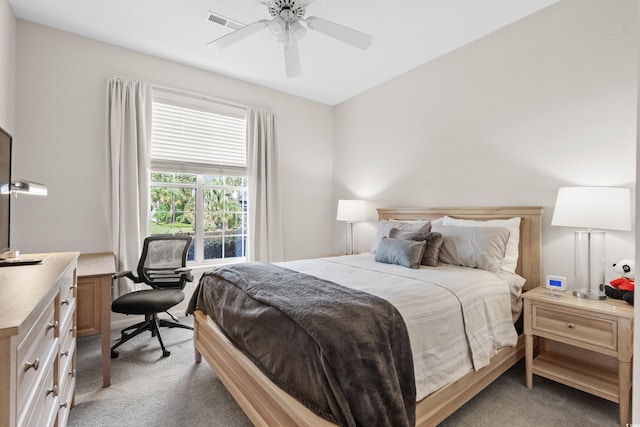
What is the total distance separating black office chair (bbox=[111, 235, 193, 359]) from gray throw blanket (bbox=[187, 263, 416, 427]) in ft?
3.88

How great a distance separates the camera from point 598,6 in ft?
7.48

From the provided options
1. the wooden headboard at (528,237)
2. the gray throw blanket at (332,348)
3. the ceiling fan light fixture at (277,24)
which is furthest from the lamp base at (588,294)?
the ceiling fan light fixture at (277,24)

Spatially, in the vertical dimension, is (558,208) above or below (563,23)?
below

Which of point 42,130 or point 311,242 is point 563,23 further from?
point 42,130

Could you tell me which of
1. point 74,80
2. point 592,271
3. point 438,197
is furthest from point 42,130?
point 592,271

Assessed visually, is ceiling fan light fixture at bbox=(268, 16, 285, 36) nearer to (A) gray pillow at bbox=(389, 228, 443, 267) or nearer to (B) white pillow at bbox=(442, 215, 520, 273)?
(A) gray pillow at bbox=(389, 228, 443, 267)

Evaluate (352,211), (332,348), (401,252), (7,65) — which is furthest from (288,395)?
(7,65)

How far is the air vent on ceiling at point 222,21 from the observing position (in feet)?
8.65

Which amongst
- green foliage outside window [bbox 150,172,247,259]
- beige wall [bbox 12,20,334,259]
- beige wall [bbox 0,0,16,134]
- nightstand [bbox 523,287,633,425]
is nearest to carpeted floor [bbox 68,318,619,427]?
nightstand [bbox 523,287,633,425]

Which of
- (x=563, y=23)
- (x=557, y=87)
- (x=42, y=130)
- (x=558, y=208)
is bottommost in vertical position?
(x=558, y=208)

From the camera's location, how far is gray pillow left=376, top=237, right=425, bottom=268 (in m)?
2.57

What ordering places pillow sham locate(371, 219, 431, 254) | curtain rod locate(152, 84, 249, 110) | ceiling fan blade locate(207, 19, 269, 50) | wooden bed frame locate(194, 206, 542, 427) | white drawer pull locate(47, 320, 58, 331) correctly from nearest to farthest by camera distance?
white drawer pull locate(47, 320, 58, 331)
wooden bed frame locate(194, 206, 542, 427)
ceiling fan blade locate(207, 19, 269, 50)
pillow sham locate(371, 219, 431, 254)
curtain rod locate(152, 84, 249, 110)

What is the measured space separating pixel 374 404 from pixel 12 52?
3913 mm

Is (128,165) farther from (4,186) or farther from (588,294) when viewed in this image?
(588,294)
